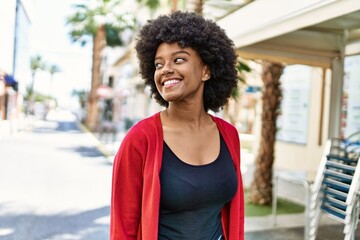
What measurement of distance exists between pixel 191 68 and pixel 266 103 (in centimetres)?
531

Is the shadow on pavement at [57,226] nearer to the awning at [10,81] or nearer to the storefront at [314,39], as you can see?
the storefront at [314,39]

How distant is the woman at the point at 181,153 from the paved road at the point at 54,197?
142 inches

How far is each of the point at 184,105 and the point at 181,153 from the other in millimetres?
229

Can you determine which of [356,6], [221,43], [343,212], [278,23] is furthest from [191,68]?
[278,23]

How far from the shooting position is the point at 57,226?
5461mm

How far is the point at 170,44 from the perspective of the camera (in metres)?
1.72

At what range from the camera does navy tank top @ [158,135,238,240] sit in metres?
1.57

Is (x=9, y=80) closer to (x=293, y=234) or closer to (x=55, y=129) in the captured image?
(x=55, y=129)

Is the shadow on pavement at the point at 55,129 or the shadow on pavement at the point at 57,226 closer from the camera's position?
the shadow on pavement at the point at 57,226

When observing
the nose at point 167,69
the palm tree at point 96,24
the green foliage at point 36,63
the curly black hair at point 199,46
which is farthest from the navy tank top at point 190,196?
the green foliage at point 36,63

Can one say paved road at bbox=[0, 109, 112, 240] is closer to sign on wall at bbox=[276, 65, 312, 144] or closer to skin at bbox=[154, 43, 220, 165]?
skin at bbox=[154, 43, 220, 165]

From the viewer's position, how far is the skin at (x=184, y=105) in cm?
169

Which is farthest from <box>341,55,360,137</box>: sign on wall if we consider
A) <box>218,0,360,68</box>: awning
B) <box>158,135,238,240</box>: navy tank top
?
<box>158,135,238,240</box>: navy tank top

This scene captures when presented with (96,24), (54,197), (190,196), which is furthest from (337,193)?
(96,24)
